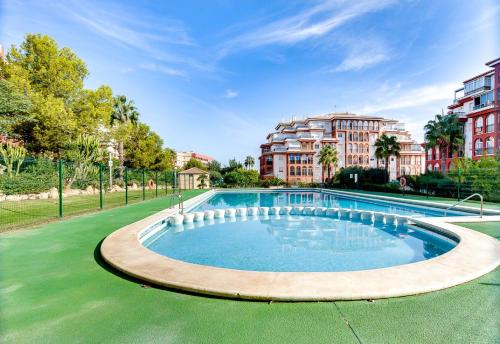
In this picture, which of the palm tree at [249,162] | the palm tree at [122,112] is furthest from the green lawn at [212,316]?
the palm tree at [249,162]

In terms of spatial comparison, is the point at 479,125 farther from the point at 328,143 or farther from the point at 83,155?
the point at 83,155

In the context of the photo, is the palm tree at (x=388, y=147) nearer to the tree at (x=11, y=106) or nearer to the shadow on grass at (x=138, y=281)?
the shadow on grass at (x=138, y=281)

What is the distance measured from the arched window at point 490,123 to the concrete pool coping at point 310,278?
35686mm

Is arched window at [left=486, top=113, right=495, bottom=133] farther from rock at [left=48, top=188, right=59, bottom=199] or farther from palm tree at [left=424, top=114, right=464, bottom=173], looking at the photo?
rock at [left=48, top=188, right=59, bottom=199]

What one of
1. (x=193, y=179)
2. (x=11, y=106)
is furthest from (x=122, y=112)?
(x=11, y=106)

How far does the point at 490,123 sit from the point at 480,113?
182 centimetres

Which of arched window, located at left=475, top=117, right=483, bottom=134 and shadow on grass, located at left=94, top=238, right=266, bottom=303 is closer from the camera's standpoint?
shadow on grass, located at left=94, top=238, right=266, bottom=303

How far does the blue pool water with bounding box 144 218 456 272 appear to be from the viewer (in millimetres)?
6043

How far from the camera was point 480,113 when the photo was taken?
31156 millimetres

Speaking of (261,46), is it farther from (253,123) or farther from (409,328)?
(409,328)

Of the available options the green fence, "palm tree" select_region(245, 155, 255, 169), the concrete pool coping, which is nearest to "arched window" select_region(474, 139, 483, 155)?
the concrete pool coping

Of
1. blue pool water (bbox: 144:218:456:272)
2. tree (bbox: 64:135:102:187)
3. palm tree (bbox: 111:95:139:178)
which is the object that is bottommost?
blue pool water (bbox: 144:218:456:272)

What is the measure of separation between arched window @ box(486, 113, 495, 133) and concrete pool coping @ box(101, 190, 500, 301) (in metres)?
35.7

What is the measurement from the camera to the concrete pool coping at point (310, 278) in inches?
124
